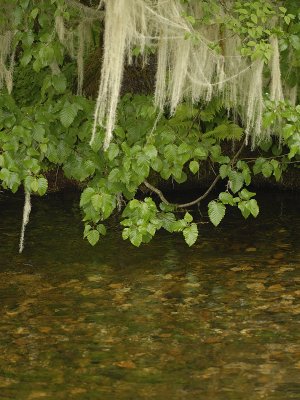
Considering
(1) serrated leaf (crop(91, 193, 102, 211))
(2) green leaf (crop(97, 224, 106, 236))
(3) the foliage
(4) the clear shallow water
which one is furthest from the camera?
(2) green leaf (crop(97, 224, 106, 236))

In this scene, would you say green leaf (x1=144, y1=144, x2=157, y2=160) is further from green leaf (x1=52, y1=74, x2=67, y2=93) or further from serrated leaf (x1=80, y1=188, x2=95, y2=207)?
green leaf (x1=52, y1=74, x2=67, y2=93)

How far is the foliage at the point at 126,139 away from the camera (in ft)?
26.0

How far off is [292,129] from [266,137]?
1462 millimetres

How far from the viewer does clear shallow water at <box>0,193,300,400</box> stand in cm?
638

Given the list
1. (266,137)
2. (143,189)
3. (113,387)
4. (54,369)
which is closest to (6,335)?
(54,369)

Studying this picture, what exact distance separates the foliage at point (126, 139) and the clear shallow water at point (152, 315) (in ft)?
1.87

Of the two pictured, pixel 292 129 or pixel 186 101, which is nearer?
pixel 292 129

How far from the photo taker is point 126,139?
8742 millimetres

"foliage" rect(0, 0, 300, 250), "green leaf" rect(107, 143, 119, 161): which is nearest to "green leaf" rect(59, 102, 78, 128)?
"foliage" rect(0, 0, 300, 250)

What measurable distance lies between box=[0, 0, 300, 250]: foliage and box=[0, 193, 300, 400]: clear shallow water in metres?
0.57

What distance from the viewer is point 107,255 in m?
9.86

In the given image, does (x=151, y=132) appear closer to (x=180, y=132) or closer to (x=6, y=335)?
(x=180, y=132)

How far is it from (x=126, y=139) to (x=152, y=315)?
1.65 metres

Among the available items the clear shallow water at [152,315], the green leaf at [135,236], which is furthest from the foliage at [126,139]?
the clear shallow water at [152,315]
